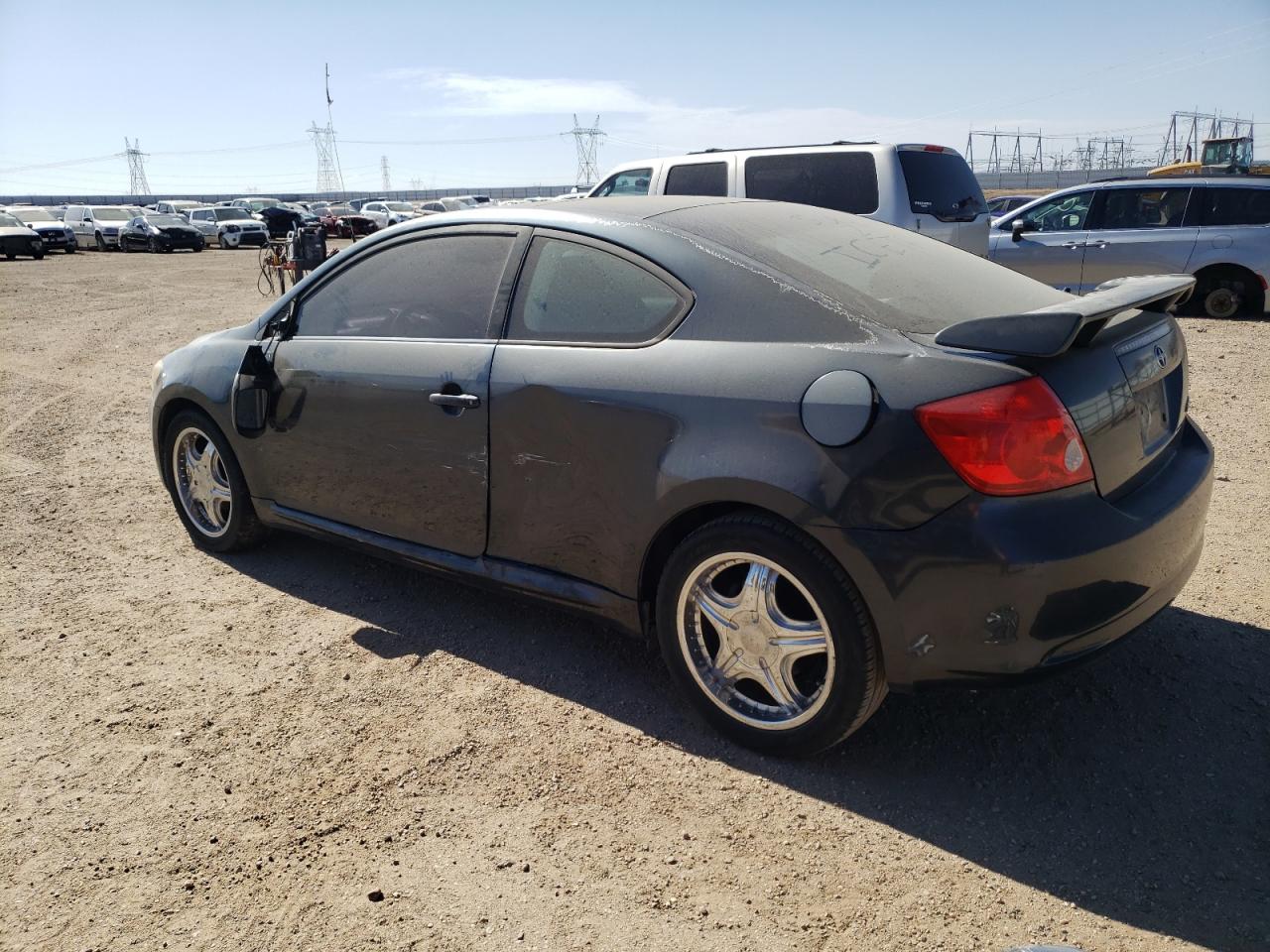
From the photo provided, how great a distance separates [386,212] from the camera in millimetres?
47531

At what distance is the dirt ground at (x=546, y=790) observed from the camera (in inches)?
89.0

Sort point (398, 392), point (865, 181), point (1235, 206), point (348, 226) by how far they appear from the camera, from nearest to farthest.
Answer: point (398, 392) → point (865, 181) → point (1235, 206) → point (348, 226)

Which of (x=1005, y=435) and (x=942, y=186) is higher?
(x=942, y=186)

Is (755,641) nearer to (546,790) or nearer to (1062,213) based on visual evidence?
(546,790)

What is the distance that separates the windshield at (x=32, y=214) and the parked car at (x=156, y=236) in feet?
7.86

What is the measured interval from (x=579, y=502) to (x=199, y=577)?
2.22 metres

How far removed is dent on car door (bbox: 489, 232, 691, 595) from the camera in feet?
9.60

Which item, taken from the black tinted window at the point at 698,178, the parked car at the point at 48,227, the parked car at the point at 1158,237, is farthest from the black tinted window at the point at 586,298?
the parked car at the point at 48,227

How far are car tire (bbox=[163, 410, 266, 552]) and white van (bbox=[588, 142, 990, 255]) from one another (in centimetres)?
549

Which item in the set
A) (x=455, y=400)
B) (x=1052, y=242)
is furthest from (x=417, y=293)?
(x=1052, y=242)

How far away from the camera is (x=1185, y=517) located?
9.09 feet

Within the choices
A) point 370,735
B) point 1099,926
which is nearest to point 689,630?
point 370,735

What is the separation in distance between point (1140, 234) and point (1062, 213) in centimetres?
98

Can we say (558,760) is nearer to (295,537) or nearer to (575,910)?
(575,910)
